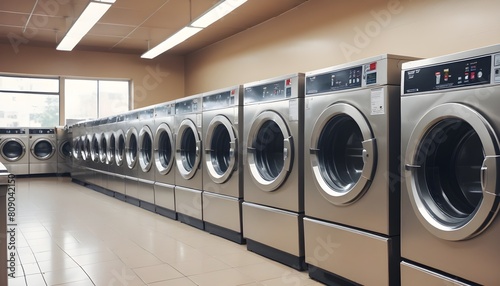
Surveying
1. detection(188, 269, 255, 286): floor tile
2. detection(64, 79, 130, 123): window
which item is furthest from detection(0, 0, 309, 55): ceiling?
detection(188, 269, 255, 286): floor tile

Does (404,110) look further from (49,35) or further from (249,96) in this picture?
(49,35)

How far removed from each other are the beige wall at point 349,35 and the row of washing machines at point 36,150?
4031mm

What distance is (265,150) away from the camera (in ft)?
11.6

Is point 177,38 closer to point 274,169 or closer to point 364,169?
point 274,169

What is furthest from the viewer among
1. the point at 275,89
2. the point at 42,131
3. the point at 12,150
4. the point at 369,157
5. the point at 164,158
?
the point at 42,131

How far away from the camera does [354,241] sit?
2486 mm

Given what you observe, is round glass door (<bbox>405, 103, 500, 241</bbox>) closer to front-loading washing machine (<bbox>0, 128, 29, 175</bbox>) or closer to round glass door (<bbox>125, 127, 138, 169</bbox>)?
round glass door (<bbox>125, 127, 138, 169</bbox>)

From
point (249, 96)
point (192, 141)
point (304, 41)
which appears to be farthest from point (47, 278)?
point (304, 41)

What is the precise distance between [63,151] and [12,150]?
1074 millimetres

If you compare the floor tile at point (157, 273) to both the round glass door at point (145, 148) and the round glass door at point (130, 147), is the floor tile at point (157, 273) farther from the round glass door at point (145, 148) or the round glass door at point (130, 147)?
the round glass door at point (130, 147)

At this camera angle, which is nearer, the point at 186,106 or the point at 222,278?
the point at 222,278

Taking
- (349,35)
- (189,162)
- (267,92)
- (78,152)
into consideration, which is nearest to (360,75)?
(267,92)

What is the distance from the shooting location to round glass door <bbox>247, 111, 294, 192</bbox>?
3357 millimetres

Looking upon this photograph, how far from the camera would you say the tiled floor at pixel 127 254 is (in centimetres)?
283
